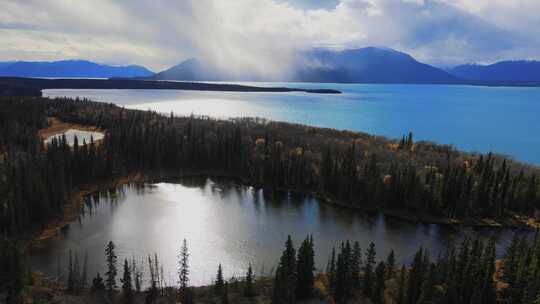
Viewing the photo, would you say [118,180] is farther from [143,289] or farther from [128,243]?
[143,289]

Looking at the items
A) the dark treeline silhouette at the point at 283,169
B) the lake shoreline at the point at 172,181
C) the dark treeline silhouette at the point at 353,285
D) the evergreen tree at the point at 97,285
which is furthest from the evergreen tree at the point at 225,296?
the dark treeline silhouette at the point at 283,169

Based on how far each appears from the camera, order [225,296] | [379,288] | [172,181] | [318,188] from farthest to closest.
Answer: [172,181]
[318,188]
[379,288]
[225,296]

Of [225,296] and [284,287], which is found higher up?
[284,287]

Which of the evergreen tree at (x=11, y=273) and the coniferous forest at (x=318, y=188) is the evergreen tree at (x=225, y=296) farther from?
the evergreen tree at (x=11, y=273)

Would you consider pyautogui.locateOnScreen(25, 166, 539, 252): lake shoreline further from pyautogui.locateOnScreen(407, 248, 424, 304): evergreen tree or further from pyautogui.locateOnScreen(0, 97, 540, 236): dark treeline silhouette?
pyautogui.locateOnScreen(407, 248, 424, 304): evergreen tree

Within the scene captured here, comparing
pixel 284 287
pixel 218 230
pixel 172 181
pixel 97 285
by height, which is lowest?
pixel 218 230

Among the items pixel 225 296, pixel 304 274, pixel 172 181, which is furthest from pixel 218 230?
pixel 172 181

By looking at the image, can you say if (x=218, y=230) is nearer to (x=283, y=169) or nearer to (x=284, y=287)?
(x=284, y=287)

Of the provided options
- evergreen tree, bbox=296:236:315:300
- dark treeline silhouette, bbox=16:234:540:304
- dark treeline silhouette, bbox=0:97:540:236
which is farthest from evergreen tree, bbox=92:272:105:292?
dark treeline silhouette, bbox=0:97:540:236
